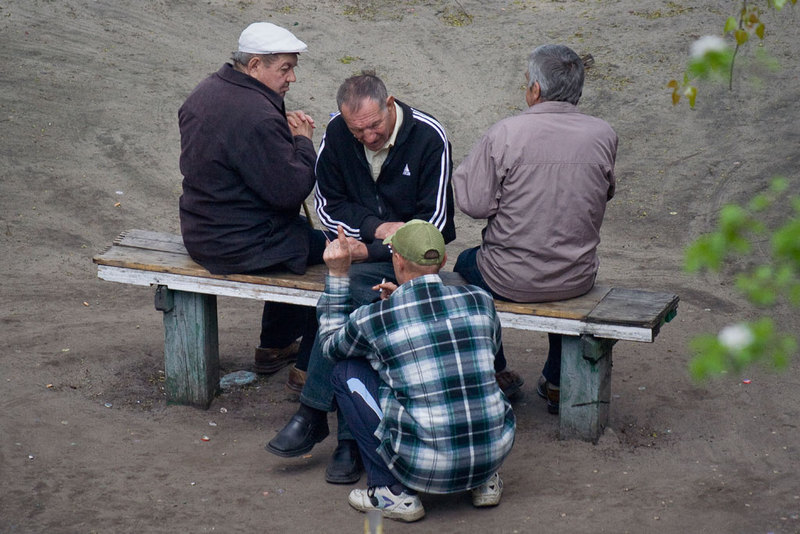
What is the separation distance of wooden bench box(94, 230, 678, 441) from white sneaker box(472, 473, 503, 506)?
71 centimetres

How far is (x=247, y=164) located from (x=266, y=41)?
1.93 feet

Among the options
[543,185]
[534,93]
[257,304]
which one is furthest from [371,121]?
[257,304]

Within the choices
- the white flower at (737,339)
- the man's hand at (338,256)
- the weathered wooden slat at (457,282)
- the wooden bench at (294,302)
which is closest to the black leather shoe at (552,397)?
the wooden bench at (294,302)

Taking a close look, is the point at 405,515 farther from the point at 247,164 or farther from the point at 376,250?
the point at 247,164

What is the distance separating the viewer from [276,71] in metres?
4.45

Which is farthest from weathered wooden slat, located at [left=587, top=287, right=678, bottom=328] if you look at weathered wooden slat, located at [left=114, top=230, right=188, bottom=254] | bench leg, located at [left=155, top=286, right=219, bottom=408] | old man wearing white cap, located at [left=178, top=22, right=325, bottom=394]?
weathered wooden slat, located at [left=114, top=230, right=188, bottom=254]

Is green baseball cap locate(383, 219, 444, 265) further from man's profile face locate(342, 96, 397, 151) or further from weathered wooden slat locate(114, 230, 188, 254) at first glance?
weathered wooden slat locate(114, 230, 188, 254)

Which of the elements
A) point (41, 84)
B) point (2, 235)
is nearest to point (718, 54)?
point (2, 235)

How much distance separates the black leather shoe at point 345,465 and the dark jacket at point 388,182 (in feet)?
3.24

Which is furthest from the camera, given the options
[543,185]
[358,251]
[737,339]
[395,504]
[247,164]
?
[358,251]

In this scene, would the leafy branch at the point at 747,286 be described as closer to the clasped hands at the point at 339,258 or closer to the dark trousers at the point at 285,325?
the clasped hands at the point at 339,258

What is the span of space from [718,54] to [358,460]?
289 centimetres

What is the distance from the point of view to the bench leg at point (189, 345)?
4633mm

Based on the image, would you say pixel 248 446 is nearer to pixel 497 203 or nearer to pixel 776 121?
pixel 497 203
